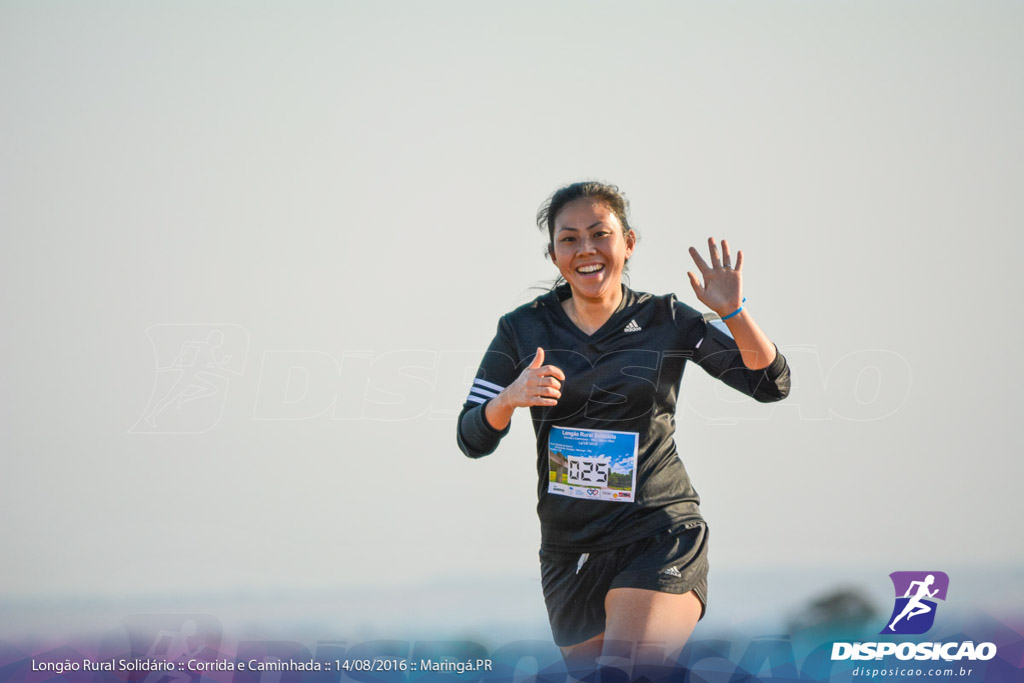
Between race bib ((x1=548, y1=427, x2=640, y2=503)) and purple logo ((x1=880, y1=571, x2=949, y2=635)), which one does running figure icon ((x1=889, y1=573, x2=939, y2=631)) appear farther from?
race bib ((x1=548, y1=427, x2=640, y2=503))

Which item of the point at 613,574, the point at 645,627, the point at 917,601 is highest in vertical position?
the point at 613,574

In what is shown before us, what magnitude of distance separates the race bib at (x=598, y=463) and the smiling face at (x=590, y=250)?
1.61ft

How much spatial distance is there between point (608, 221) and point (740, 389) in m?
0.72

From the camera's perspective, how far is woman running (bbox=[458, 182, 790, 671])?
272cm

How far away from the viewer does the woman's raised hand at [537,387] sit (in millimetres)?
2578

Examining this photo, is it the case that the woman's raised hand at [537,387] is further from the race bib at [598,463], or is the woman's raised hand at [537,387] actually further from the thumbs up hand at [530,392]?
the race bib at [598,463]

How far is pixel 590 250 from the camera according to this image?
297cm

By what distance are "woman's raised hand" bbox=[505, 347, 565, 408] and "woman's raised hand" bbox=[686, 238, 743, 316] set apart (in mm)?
567

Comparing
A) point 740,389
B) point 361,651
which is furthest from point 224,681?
point 740,389

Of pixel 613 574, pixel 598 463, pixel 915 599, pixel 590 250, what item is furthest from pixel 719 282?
pixel 915 599

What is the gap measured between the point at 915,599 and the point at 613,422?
6.63ft

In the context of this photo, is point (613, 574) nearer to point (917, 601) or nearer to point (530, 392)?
point (530, 392)

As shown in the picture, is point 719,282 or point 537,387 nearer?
point 537,387

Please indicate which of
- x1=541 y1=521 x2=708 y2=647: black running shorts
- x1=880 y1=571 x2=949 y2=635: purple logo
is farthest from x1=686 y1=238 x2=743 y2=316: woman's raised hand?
x1=880 y1=571 x2=949 y2=635: purple logo
